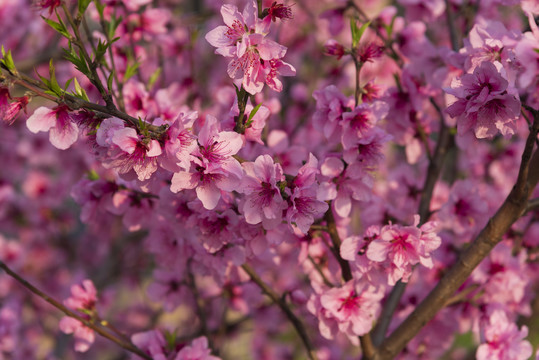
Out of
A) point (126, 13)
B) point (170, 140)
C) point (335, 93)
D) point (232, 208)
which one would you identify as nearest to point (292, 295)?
point (232, 208)

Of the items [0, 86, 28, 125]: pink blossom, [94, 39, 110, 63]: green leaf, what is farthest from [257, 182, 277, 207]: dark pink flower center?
[0, 86, 28, 125]: pink blossom

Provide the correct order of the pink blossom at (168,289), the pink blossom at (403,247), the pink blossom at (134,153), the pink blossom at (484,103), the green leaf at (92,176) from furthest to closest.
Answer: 1. the pink blossom at (168,289)
2. the green leaf at (92,176)
3. the pink blossom at (403,247)
4. the pink blossom at (484,103)
5. the pink blossom at (134,153)

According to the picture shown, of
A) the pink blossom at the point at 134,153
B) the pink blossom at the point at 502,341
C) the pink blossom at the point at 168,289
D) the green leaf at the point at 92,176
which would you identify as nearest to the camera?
the pink blossom at the point at 134,153

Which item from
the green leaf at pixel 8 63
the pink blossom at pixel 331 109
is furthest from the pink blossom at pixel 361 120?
the green leaf at pixel 8 63

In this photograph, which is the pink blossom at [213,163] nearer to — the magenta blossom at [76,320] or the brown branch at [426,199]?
the magenta blossom at [76,320]

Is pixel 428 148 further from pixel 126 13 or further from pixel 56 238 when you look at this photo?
pixel 56 238

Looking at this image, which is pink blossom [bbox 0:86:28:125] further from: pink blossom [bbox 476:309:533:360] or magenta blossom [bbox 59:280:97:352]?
pink blossom [bbox 476:309:533:360]

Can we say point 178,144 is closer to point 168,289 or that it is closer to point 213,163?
point 213,163
